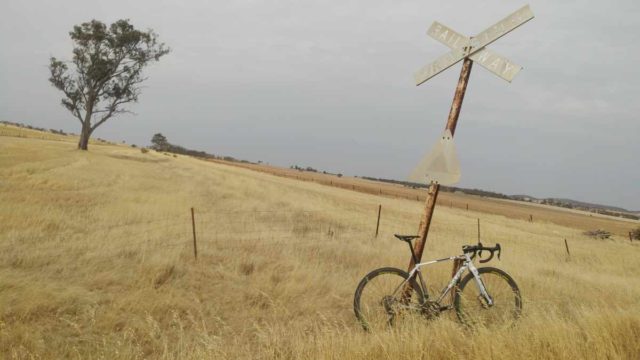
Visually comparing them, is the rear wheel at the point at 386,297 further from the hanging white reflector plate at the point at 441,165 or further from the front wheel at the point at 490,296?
the hanging white reflector plate at the point at 441,165

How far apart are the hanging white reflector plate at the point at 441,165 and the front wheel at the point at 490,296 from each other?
4.84 ft

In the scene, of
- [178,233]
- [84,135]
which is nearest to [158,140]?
[84,135]

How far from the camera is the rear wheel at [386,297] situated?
5.74 m

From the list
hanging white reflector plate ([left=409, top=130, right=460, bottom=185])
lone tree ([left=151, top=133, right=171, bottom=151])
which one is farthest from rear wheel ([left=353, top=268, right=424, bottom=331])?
lone tree ([left=151, top=133, right=171, bottom=151])

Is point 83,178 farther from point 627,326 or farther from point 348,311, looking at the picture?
point 627,326

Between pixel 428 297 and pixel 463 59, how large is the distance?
11.4 ft

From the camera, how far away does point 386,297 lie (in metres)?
5.84

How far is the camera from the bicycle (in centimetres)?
573

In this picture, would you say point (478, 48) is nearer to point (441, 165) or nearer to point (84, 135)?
point (441, 165)

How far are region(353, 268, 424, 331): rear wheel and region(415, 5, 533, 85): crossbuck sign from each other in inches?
120

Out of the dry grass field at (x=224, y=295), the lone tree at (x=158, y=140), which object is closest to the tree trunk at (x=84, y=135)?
the dry grass field at (x=224, y=295)

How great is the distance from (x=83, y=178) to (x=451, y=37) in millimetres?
24436

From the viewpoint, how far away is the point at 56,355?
503 cm

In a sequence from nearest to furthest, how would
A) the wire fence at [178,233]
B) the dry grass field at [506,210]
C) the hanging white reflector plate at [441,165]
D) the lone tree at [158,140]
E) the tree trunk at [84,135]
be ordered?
the hanging white reflector plate at [441,165], the wire fence at [178,233], the tree trunk at [84,135], the dry grass field at [506,210], the lone tree at [158,140]
